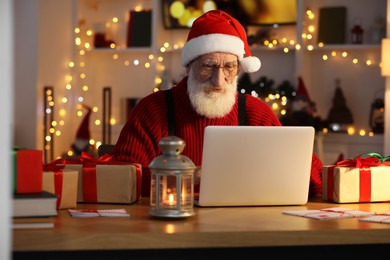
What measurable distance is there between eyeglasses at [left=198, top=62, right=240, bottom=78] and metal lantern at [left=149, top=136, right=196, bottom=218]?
1.01 meters

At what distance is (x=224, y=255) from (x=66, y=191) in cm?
51

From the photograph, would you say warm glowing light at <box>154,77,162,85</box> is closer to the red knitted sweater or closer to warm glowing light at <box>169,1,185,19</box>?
warm glowing light at <box>169,1,185,19</box>

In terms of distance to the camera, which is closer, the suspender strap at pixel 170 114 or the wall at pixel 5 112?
the wall at pixel 5 112

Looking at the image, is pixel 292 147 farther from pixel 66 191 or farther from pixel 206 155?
pixel 66 191

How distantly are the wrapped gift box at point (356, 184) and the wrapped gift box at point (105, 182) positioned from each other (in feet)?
1.95

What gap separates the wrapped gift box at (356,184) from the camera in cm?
247

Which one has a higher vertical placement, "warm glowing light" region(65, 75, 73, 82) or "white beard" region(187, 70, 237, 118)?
"warm glowing light" region(65, 75, 73, 82)

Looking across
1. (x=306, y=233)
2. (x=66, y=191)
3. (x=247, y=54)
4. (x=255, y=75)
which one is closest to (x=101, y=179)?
(x=66, y=191)

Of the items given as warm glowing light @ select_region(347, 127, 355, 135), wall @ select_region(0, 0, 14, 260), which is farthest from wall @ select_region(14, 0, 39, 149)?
wall @ select_region(0, 0, 14, 260)

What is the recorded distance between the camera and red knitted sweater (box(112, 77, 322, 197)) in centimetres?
297

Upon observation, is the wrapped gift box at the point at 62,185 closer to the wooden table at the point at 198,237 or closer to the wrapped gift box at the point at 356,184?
the wooden table at the point at 198,237

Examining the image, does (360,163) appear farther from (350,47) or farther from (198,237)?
(350,47)

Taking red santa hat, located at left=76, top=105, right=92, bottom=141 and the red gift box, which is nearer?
the red gift box

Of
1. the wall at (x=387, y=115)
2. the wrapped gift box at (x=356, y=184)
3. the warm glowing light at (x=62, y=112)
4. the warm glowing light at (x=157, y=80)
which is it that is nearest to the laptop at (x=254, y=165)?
the wrapped gift box at (x=356, y=184)
